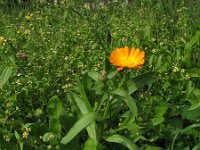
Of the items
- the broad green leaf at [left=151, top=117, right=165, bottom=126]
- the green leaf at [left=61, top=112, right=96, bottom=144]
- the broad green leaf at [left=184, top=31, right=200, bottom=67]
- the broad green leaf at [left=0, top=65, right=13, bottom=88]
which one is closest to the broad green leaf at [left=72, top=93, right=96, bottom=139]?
the green leaf at [left=61, top=112, right=96, bottom=144]

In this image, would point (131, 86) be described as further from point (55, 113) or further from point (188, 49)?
point (188, 49)

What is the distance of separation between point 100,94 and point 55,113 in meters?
0.24

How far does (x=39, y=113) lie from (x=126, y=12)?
2886mm

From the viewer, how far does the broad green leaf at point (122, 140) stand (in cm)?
191

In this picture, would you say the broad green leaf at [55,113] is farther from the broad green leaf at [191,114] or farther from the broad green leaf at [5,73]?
the broad green leaf at [191,114]

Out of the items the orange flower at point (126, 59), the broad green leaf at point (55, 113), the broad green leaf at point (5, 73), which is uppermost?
the orange flower at point (126, 59)

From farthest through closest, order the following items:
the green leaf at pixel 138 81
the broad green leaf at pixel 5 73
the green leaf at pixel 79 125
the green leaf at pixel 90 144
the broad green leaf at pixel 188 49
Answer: the broad green leaf at pixel 188 49 → the broad green leaf at pixel 5 73 → the green leaf at pixel 138 81 → the green leaf at pixel 90 144 → the green leaf at pixel 79 125

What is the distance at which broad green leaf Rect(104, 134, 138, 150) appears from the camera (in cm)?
191

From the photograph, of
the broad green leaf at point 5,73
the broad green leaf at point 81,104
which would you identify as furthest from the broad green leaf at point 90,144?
the broad green leaf at point 5,73

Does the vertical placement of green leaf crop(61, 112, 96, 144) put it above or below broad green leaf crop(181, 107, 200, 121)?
above

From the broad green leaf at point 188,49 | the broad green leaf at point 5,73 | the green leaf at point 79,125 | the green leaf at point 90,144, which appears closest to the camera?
the green leaf at point 79,125

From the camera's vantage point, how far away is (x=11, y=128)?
2.11 metres

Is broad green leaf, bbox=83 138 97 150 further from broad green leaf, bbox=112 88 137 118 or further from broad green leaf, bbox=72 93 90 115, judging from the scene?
broad green leaf, bbox=112 88 137 118

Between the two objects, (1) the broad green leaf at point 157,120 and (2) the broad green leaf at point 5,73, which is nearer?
(1) the broad green leaf at point 157,120
